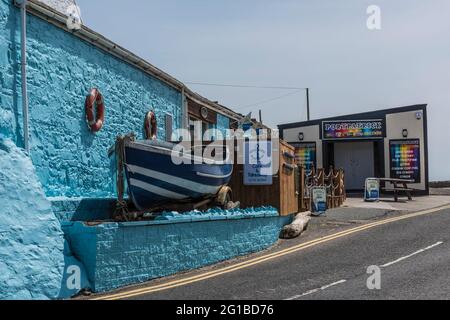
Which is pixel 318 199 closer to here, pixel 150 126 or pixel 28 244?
pixel 150 126

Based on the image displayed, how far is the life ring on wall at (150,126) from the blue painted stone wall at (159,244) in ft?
14.9

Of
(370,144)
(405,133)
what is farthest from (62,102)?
(370,144)

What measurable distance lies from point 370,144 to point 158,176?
939 inches

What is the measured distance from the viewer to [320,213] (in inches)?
733

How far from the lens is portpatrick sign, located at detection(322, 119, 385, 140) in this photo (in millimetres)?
32156

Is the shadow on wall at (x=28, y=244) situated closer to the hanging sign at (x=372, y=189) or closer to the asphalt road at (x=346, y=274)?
the asphalt road at (x=346, y=274)

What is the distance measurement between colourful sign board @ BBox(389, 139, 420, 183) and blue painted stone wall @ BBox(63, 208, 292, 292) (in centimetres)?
2036

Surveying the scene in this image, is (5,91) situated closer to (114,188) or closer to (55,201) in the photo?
(55,201)

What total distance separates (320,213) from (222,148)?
5.84m

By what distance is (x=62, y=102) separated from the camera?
11648 mm

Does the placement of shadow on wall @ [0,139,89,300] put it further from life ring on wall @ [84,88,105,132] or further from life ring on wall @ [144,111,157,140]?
life ring on wall @ [144,111,157,140]

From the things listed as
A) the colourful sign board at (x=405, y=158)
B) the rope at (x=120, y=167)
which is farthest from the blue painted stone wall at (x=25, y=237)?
the colourful sign board at (x=405, y=158)

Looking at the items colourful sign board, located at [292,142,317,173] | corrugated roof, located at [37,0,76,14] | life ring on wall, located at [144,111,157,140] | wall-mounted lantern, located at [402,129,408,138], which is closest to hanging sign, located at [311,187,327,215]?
life ring on wall, located at [144,111,157,140]

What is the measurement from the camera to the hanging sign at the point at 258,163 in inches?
578
